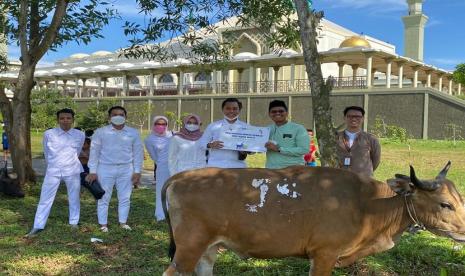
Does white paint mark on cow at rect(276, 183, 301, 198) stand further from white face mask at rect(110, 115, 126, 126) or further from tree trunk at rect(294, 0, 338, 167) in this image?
white face mask at rect(110, 115, 126, 126)

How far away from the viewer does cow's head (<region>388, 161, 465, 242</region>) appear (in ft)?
13.2

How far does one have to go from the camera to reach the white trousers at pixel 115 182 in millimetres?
6898

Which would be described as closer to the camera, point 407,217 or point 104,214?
point 407,217

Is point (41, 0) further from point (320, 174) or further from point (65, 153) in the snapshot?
point (320, 174)

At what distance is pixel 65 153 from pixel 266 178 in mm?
3610

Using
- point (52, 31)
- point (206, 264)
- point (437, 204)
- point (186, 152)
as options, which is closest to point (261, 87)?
point (52, 31)

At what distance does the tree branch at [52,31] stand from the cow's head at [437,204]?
7.21 meters

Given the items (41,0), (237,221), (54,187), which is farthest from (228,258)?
(41,0)

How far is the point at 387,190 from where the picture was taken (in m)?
4.32

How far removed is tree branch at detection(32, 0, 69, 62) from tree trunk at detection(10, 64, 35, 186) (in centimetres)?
27

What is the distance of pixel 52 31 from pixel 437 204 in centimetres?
761

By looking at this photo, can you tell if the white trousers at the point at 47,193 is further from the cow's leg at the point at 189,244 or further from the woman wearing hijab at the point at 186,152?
the cow's leg at the point at 189,244

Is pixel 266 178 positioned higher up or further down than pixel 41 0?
further down

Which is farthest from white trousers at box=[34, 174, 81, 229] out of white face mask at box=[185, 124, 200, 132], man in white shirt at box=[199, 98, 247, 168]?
man in white shirt at box=[199, 98, 247, 168]
